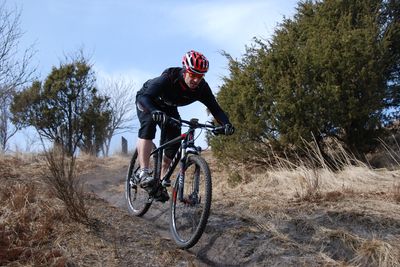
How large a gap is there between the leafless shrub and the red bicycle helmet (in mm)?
1626

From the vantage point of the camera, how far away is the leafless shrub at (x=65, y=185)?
5.14 meters

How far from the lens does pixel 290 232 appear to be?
4898 millimetres

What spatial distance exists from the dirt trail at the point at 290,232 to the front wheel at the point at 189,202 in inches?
5.9

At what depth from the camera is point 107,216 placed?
6.08 metres

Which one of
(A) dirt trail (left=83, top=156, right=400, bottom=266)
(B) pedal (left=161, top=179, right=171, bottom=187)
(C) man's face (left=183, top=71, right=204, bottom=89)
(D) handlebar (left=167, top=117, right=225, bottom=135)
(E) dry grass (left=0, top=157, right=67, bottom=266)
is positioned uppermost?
(C) man's face (left=183, top=71, right=204, bottom=89)

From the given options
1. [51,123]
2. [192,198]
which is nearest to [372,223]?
[192,198]

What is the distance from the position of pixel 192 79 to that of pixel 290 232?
6.26ft

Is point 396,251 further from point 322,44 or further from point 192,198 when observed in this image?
point 322,44

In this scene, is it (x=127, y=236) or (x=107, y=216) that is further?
(x=107, y=216)

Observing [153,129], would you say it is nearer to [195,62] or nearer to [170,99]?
[170,99]

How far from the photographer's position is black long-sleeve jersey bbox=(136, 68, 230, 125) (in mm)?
5430

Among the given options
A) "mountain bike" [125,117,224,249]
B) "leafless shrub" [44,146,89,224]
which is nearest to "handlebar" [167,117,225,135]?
"mountain bike" [125,117,224,249]

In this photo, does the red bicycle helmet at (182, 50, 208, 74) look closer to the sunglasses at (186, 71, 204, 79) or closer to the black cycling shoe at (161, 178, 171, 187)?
the sunglasses at (186, 71, 204, 79)

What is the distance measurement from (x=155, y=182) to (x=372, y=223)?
2.41 metres
